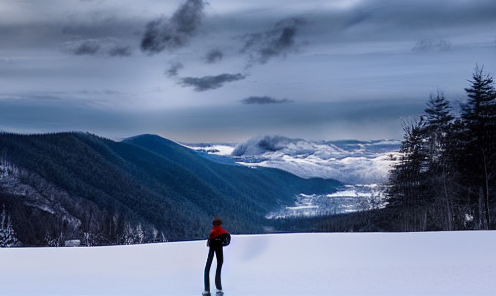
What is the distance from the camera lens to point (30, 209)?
384ft

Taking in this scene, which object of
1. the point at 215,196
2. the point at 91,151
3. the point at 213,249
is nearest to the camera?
the point at 213,249

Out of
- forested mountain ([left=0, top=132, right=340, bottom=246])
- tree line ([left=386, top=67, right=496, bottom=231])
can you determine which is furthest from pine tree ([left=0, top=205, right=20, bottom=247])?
tree line ([left=386, top=67, right=496, bottom=231])

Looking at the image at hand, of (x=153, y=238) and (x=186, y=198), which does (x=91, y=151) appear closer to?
(x=186, y=198)

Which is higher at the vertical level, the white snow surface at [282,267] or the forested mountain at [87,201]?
the forested mountain at [87,201]

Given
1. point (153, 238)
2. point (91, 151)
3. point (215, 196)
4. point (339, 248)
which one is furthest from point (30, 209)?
point (339, 248)

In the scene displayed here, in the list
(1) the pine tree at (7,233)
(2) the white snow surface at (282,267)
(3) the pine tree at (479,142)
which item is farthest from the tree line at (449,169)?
(1) the pine tree at (7,233)

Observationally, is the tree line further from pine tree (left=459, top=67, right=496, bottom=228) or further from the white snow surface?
the white snow surface

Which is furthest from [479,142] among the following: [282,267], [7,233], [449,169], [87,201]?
[87,201]

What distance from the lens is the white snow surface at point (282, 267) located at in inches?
597

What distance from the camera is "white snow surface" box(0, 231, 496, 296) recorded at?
49.7ft

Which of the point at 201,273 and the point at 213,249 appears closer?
the point at 213,249

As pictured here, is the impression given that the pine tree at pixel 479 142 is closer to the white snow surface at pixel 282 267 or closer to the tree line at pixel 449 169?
the tree line at pixel 449 169

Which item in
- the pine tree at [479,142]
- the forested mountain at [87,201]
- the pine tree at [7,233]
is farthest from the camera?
the forested mountain at [87,201]

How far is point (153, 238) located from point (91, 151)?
65.6 meters
